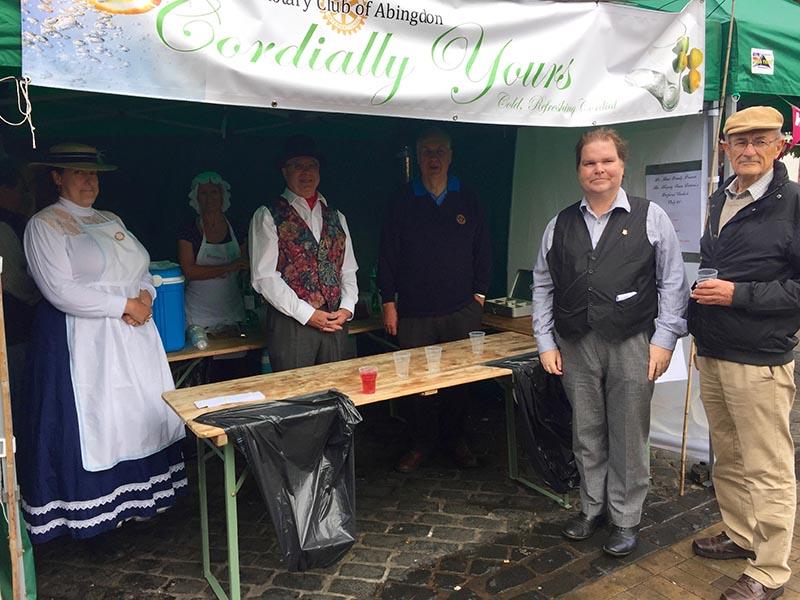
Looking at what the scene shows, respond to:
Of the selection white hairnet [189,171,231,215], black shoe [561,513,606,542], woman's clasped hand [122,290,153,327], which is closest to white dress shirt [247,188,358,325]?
woman's clasped hand [122,290,153,327]

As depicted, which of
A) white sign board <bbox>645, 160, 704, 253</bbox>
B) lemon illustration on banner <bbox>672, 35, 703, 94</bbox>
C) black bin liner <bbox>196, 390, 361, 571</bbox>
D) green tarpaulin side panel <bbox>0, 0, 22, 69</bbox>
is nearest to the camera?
green tarpaulin side panel <bbox>0, 0, 22, 69</bbox>

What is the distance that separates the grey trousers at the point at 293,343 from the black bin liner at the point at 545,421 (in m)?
0.88

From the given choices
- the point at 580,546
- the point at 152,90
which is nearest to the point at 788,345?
the point at 580,546

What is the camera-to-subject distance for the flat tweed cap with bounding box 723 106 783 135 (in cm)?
232

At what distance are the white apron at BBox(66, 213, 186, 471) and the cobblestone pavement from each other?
54cm

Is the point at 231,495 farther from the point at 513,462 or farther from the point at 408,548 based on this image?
the point at 513,462

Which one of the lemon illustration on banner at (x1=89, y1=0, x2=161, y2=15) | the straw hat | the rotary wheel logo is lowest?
the straw hat

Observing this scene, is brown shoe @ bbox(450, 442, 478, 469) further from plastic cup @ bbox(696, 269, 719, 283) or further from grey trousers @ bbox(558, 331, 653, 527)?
plastic cup @ bbox(696, 269, 719, 283)

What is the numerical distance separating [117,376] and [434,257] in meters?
1.71

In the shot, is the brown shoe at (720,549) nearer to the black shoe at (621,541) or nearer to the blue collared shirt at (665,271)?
the black shoe at (621,541)

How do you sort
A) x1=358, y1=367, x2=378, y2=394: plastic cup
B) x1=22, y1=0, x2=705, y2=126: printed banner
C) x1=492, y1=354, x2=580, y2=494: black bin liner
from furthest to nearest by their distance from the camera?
x1=492, y1=354, x2=580, y2=494: black bin liner, x1=358, y1=367, x2=378, y2=394: plastic cup, x1=22, y1=0, x2=705, y2=126: printed banner

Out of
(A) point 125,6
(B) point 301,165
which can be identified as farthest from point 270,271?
(A) point 125,6

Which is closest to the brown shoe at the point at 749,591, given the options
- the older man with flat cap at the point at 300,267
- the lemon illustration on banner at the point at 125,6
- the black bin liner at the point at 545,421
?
the black bin liner at the point at 545,421

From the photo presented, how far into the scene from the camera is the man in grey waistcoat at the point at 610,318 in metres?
2.61
